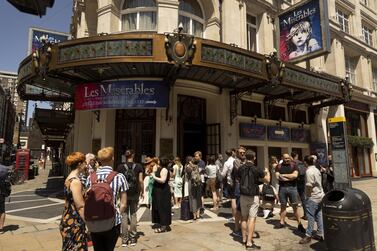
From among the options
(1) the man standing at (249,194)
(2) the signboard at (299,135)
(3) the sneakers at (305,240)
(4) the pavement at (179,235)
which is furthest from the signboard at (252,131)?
(1) the man standing at (249,194)

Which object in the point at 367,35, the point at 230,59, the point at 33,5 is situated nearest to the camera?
the point at 33,5

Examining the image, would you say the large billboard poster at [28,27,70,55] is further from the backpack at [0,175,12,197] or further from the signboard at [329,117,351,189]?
the signboard at [329,117,351,189]

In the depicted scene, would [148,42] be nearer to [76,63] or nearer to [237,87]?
[76,63]

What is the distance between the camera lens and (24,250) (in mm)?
5805

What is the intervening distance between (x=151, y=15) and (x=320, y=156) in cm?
1270

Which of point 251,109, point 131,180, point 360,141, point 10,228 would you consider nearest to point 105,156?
point 131,180

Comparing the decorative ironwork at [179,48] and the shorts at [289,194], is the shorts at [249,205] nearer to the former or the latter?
the shorts at [289,194]

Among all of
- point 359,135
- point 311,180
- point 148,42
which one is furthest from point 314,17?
point 359,135

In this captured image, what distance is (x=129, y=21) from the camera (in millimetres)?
13297

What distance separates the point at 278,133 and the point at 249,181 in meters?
11.3

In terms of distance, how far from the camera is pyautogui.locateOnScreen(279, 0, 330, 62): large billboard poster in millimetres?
13523

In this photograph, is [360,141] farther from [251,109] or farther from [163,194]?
[163,194]

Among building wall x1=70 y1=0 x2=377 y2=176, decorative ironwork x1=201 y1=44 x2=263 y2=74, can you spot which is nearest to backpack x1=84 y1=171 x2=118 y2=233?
decorative ironwork x1=201 y1=44 x2=263 y2=74

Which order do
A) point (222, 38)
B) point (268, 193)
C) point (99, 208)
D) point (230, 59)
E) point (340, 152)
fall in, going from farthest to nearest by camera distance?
point (222, 38)
point (230, 59)
point (268, 193)
point (340, 152)
point (99, 208)
